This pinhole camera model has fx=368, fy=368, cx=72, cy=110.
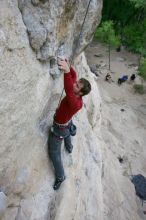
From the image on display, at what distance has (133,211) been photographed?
12617 millimetres

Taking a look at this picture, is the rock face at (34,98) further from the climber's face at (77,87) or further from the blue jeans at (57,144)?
the climber's face at (77,87)

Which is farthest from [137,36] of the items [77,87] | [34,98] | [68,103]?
[34,98]

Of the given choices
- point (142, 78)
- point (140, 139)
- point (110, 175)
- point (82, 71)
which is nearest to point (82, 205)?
point (110, 175)

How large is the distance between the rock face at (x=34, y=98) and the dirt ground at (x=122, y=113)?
510 centimetres

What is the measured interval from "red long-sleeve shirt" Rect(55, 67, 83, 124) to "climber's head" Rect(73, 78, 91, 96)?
0.27 ft

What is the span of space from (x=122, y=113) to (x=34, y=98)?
541 inches

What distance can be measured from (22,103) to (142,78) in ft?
66.3

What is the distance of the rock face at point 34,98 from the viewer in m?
5.99

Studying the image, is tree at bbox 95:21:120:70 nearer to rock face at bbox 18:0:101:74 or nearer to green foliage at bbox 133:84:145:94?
green foliage at bbox 133:84:145:94

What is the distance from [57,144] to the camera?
25.0ft

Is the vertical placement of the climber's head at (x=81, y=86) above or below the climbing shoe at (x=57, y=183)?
above

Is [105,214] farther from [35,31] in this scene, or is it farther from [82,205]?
[35,31]

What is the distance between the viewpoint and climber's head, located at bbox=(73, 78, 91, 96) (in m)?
6.65

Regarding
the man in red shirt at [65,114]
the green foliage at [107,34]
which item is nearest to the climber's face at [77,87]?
the man in red shirt at [65,114]
